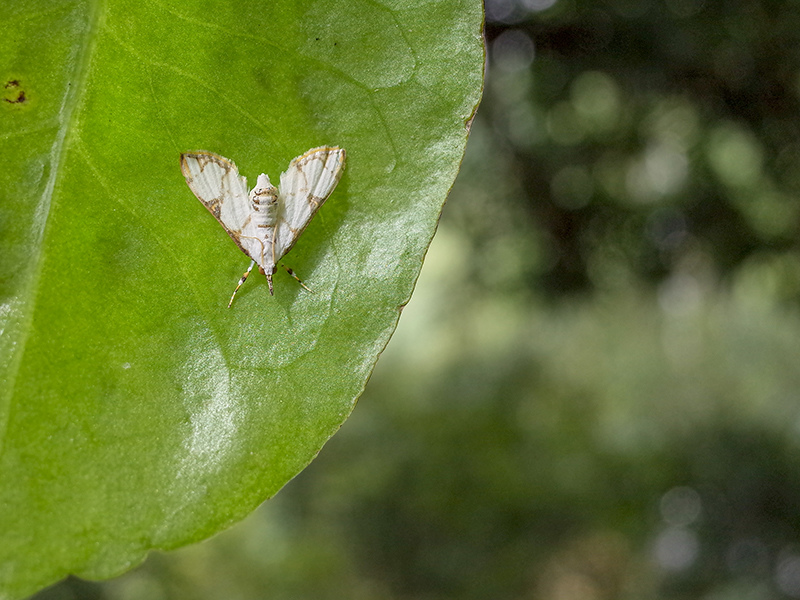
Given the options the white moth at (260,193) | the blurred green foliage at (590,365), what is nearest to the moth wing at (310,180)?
the white moth at (260,193)

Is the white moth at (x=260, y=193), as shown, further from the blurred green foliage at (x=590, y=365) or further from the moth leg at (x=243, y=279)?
the blurred green foliage at (x=590, y=365)

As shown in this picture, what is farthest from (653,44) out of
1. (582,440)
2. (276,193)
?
(582,440)

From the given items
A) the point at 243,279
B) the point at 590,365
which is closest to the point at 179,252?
the point at 243,279

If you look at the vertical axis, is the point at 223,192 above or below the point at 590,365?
above

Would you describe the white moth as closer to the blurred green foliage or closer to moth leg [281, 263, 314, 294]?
moth leg [281, 263, 314, 294]

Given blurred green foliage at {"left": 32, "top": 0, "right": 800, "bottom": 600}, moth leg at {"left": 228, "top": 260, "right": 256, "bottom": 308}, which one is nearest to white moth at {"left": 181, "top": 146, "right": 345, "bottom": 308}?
moth leg at {"left": 228, "top": 260, "right": 256, "bottom": 308}

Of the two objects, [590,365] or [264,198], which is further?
[590,365]

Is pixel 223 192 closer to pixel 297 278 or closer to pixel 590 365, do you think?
pixel 297 278
